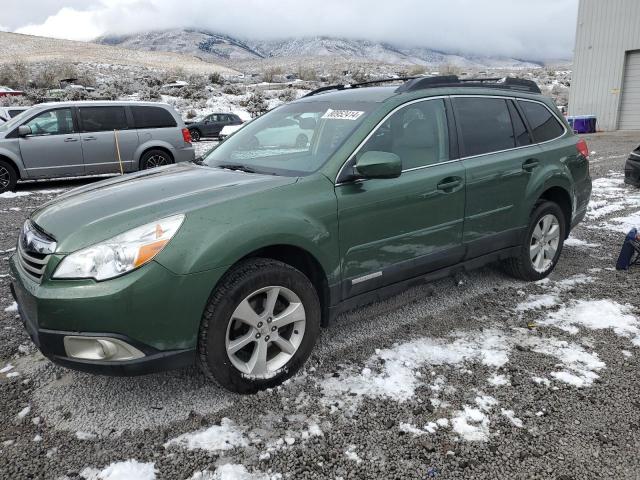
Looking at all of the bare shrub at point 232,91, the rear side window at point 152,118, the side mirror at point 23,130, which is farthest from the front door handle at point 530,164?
the bare shrub at point 232,91

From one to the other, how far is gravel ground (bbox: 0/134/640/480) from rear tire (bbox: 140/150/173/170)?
736 centimetres

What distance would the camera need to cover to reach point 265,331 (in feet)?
9.51

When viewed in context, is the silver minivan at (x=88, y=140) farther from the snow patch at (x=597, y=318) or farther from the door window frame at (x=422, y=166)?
the snow patch at (x=597, y=318)

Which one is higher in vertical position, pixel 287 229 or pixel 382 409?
pixel 287 229

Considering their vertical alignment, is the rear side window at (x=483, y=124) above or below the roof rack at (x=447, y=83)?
below

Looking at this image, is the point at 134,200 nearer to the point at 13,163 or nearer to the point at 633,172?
the point at 13,163

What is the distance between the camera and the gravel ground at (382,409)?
2.42 metres

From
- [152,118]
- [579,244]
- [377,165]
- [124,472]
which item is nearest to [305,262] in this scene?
[377,165]

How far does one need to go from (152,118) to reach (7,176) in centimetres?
298

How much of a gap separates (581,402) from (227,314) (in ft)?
6.47

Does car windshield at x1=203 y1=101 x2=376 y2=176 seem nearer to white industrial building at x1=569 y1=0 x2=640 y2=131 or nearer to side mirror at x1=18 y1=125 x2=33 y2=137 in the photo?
side mirror at x1=18 y1=125 x2=33 y2=137

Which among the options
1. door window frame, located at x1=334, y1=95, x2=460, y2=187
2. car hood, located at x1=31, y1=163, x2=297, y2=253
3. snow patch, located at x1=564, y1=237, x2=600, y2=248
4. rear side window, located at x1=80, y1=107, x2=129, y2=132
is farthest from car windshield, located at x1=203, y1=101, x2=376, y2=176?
rear side window, located at x1=80, y1=107, x2=129, y2=132

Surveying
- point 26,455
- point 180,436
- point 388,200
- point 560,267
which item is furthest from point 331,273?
point 560,267

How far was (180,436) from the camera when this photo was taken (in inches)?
103
